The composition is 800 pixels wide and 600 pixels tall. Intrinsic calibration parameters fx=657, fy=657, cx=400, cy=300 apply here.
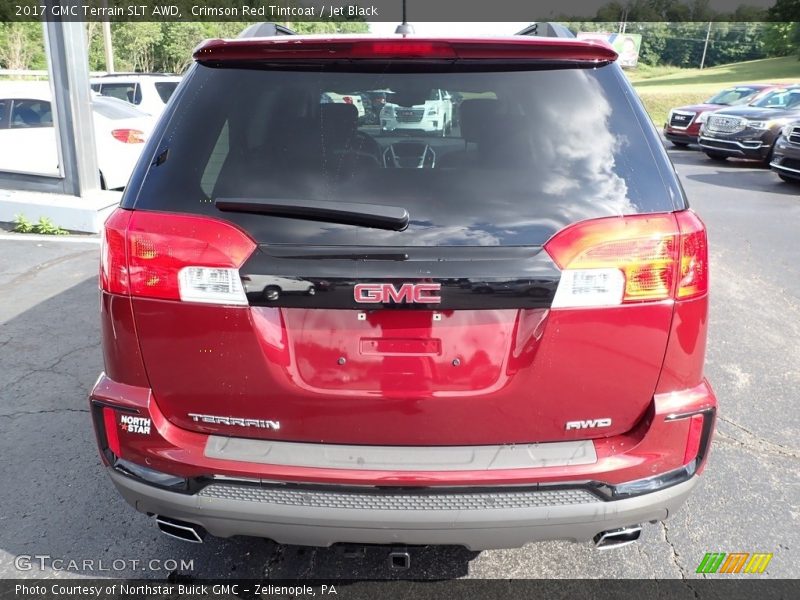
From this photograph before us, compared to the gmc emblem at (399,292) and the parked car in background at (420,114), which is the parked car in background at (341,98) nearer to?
the parked car in background at (420,114)

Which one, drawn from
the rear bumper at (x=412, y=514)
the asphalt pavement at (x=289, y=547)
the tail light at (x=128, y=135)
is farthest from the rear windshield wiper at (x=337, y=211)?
the tail light at (x=128, y=135)

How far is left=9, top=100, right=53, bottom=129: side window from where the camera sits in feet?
31.8

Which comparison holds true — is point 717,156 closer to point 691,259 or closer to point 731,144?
point 731,144

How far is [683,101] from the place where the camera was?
108 ft

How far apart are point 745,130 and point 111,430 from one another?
16121 millimetres

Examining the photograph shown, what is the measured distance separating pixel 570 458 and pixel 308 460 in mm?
792

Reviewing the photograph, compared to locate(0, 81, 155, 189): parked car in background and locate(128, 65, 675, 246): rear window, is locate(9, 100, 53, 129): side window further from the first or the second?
locate(128, 65, 675, 246): rear window

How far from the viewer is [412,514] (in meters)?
1.96

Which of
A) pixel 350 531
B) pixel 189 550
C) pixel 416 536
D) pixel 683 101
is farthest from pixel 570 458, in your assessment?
pixel 683 101

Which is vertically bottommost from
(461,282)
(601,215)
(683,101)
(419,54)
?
(683,101)

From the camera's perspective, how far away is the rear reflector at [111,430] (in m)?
2.13

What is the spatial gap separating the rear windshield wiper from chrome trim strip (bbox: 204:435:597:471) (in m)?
0.69

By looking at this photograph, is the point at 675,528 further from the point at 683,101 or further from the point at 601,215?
the point at 683,101

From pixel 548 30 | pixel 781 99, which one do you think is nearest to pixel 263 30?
pixel 548 30
